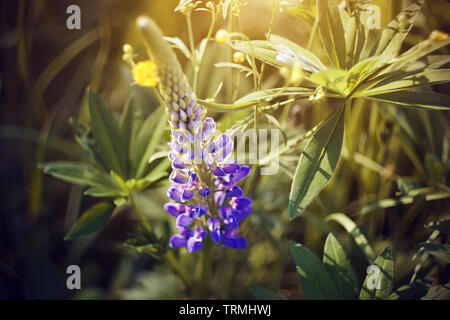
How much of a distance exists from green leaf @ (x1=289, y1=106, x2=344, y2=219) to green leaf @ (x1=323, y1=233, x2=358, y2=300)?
283mm

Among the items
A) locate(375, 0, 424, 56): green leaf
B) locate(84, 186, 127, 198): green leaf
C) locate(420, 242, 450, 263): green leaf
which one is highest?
locate(375, 0, 424, 56): green leaf

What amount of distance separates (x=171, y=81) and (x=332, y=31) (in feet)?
1.96

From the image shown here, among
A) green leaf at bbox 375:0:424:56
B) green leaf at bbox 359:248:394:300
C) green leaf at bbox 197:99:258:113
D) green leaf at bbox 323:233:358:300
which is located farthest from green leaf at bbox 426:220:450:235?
green leaf at bbox 197:99:258:113

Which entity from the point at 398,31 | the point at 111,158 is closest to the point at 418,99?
the point at 398,31

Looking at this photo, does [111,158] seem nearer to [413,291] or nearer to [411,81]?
[411,81]

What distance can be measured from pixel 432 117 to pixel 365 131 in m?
0.39

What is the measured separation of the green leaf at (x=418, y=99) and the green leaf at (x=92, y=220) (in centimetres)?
106

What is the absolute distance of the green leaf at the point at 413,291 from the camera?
124 centimetres

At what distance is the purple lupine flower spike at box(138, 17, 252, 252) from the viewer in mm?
890

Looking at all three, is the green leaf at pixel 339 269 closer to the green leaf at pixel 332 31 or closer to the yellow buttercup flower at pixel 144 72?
the green leaf at pixel 332 31

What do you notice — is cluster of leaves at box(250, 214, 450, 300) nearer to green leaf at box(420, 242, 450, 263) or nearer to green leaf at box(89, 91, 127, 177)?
green leaf at box(420, 242, 450, 263)

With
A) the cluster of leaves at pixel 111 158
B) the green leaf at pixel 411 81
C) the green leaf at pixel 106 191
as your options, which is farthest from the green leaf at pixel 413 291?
the green leaf at pixel 106 191

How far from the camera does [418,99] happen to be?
1.18 metres
